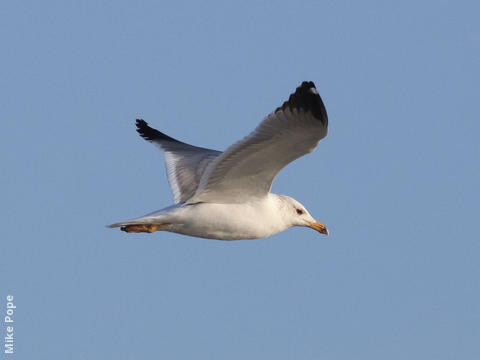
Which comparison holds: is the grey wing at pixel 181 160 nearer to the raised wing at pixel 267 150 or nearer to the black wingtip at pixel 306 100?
the raised wing at pixel 267 150

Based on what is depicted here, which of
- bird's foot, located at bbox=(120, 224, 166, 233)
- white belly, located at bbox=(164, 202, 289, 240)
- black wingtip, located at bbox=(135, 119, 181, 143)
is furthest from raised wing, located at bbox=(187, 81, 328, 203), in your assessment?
black wingtip, located at bbox=(135, 119, 181, 143)

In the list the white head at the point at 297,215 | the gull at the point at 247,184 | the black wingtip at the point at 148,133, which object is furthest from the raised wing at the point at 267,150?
Result: the black wingtip at the point at 148,133

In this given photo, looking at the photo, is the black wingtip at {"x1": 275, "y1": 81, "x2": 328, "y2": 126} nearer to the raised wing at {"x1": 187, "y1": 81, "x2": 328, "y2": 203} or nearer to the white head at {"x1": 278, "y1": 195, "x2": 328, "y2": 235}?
the raised wing at {"x1": 187, "y1": 81, "x2": 328, "y2": 203}

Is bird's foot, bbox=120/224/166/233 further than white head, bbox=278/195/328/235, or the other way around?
white head, bbox=278/195/328/235

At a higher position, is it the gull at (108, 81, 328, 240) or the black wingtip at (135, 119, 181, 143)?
the black wingtip at (135, 119, 181, 143)

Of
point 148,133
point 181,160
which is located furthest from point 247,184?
point 148,133

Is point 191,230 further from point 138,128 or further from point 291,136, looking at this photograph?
point 138,128

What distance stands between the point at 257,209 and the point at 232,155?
145 cm

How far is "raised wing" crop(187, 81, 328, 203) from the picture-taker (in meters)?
10.4

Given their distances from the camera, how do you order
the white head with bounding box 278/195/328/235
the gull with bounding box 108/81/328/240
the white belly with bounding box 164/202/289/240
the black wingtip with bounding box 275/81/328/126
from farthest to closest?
the white head with bounding box 278/195/328/235 → the white belly with bounding box 164/202/289/240 → the gull with bounding box 108/81/328/240 → the black wingtip with bounding box 275/81/328/126

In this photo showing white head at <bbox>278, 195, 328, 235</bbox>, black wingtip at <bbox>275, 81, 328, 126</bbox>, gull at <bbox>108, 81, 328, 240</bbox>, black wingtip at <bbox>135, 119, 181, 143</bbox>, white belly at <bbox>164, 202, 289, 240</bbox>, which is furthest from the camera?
Result: black wingtip at <bbox>135, 119, 181, 143</bbox>

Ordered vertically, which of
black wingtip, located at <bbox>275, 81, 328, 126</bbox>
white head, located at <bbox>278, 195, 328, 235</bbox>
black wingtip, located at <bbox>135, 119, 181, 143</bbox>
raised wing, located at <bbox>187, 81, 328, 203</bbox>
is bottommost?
white head, located at <bbox>278, 195, 328, 235</bbox>

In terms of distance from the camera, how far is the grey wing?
43.0 ft

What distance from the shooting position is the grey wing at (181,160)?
13.1m
